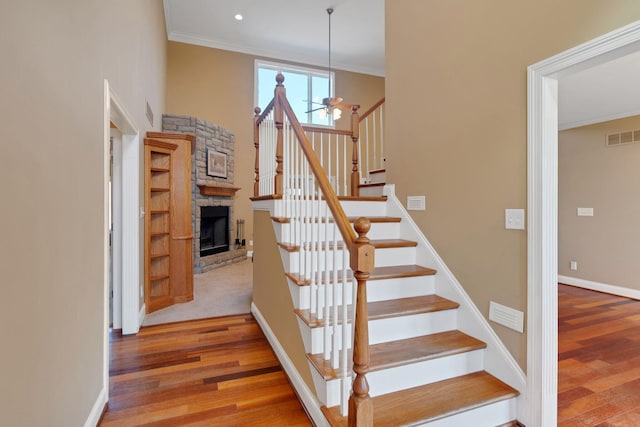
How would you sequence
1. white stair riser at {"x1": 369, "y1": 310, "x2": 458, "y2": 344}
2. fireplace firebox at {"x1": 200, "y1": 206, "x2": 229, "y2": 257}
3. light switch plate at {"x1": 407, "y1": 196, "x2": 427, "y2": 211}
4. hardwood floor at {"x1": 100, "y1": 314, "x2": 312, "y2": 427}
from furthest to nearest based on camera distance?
fireplace firebox at {"x1": 200, "y1": 206, "x2": 229, "y2": 257}, light switch plate at {"x1": 407, "y1": 196, "x2": 427, "y2": 211}, white stair riser at {"x1": 369, "y1": 310, "x2": 458, "y2": 344}, hardwood floor at {"x1": 100, "y1": 314, "x2": 312, "y2": 427}

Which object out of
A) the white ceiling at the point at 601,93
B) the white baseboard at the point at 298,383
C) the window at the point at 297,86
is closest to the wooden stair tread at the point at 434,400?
the white baseboard at the point at 298,383

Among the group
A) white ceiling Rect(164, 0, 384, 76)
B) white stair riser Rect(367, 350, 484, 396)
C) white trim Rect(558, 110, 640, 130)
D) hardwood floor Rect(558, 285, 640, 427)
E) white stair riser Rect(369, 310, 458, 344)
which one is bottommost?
hardwood floor Rect(558, 285, 640, 427)

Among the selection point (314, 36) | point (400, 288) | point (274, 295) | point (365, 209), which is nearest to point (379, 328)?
point (400, 288)

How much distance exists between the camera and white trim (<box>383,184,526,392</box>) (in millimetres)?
1891

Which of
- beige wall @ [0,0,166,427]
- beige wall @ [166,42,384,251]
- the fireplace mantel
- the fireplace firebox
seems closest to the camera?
beige wall @ [0,0,166,427]

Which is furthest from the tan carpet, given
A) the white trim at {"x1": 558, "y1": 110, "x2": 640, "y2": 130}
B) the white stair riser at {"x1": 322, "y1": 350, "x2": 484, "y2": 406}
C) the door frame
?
the white trim at {"x1": 558, "y1": 110, "x2": 640, "y2": 130}

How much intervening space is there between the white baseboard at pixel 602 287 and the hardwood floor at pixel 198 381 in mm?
5072

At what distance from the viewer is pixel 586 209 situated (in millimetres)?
4906

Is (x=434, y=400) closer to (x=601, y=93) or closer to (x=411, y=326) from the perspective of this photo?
(x=411, y=326)

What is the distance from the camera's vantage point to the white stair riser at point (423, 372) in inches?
69.4

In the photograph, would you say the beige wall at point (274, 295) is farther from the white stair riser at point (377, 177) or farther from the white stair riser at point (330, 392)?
the white stair riser at point (377, 177)

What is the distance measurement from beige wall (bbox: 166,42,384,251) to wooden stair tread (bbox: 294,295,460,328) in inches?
201

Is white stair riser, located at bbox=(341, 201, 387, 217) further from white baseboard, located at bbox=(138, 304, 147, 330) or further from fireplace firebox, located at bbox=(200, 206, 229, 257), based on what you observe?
fireplace firebox, located at bbox=(200, 206, 229, 257)

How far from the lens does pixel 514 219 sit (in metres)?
1.93
